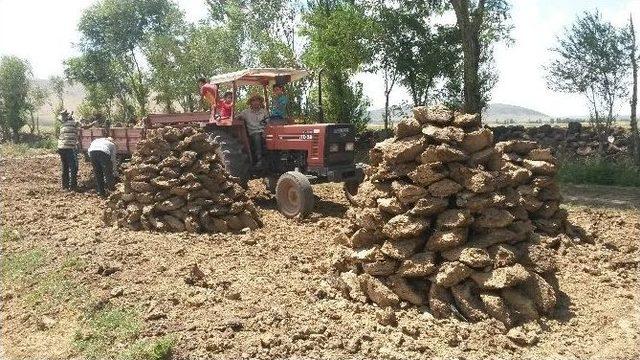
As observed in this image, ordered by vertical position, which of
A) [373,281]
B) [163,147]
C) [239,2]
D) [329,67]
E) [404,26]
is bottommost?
[373,281]

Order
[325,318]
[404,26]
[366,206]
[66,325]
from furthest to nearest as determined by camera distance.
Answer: [404,26]
[366,206]
[66,325]
[325,318]

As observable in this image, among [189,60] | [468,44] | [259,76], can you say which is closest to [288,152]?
[259,76]

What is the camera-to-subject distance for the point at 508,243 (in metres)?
4.39

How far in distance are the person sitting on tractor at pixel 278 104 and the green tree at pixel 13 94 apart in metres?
33.8

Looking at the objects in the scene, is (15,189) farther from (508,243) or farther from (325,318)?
(508,243)

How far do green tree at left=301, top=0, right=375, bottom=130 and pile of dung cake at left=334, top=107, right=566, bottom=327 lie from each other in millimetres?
9790

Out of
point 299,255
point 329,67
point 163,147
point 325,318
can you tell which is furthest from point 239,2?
point 325,318

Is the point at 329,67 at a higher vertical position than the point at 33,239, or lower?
higher

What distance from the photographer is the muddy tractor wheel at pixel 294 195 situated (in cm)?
739

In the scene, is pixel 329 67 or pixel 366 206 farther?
pixel 329 67

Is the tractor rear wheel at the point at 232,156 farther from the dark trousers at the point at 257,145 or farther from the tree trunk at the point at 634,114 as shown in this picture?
the tree trunk at the point at 634,114

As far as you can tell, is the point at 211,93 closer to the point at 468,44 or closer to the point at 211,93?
the point at 211,93

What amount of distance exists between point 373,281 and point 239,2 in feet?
73.9

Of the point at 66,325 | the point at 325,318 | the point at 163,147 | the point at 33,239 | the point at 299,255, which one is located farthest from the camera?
the point at 163,147
